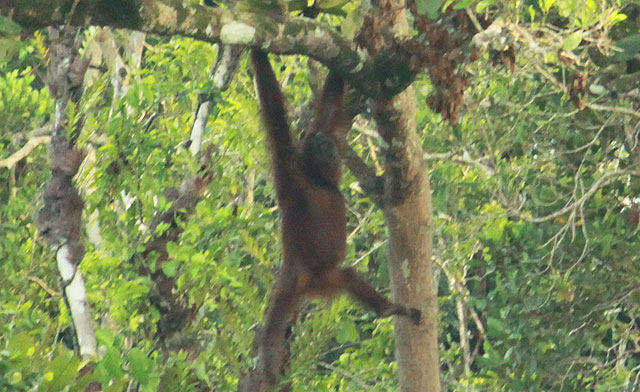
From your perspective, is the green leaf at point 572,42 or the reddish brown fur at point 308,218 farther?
the reddish brown fur at point 308,218

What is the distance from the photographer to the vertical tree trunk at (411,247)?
163 inches

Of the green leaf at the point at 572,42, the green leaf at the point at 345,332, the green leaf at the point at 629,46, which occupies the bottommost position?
the green leaf at the point at 345,332

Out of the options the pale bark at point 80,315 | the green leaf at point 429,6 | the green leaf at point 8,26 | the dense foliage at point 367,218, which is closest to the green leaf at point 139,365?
the dense foliage at point 367,218

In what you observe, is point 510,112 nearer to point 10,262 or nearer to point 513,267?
point 513,267

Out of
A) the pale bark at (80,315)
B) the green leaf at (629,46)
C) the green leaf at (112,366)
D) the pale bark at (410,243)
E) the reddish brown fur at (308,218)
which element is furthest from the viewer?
the reddish brown fur at (308,218)

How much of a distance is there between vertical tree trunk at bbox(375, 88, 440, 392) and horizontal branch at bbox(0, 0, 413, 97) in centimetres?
36

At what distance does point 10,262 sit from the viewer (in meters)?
5.02

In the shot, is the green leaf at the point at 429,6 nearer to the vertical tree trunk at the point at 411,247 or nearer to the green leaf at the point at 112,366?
the vertical tree trunk at the point at 411,247

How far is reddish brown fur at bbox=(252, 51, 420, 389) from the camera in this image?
4637 mm

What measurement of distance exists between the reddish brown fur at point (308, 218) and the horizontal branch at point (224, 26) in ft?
2.24

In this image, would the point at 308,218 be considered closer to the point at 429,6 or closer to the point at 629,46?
the point at 629,46

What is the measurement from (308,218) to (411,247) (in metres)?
1.28

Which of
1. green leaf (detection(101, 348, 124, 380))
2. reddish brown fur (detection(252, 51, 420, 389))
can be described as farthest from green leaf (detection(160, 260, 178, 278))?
green leaf (detection(101, 348, 124, 380))

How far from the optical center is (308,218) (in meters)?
5.49
